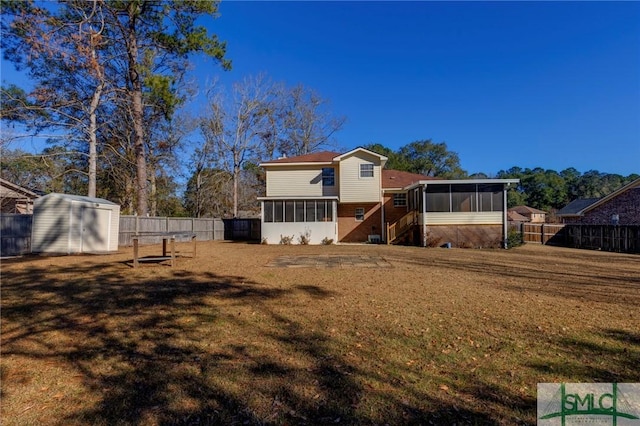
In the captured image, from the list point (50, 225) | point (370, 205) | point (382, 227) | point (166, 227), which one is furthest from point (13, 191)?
point (382, 227)

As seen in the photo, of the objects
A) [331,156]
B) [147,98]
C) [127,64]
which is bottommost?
[331,156]

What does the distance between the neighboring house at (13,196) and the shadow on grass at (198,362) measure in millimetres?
15986

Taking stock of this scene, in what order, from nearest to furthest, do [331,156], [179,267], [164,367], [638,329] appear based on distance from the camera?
1. [164,367]
2. [638,329]
3. [179,267]
4. [331,156]

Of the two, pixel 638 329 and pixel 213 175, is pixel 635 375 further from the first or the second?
pixel 213 175

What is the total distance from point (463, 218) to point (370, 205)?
233 inches

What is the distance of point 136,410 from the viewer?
2.57m

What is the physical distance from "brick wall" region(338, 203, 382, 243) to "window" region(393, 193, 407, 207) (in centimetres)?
125

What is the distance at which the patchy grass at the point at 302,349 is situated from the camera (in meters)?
2.62

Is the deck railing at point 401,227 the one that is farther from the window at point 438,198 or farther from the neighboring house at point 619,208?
the neighboring house at point 619,208

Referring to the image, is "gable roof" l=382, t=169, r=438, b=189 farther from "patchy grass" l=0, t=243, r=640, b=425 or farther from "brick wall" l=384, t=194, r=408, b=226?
"patchy grass" l=0, t=243, r=640, b=425

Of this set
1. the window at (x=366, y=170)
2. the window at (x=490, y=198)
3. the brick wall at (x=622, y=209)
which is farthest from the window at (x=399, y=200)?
the brick wall at (x=622, y=209)

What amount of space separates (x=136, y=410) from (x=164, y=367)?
767mm

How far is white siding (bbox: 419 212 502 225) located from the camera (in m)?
18.2

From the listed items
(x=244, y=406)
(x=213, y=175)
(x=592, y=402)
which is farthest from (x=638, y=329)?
(x=213, y=175)
